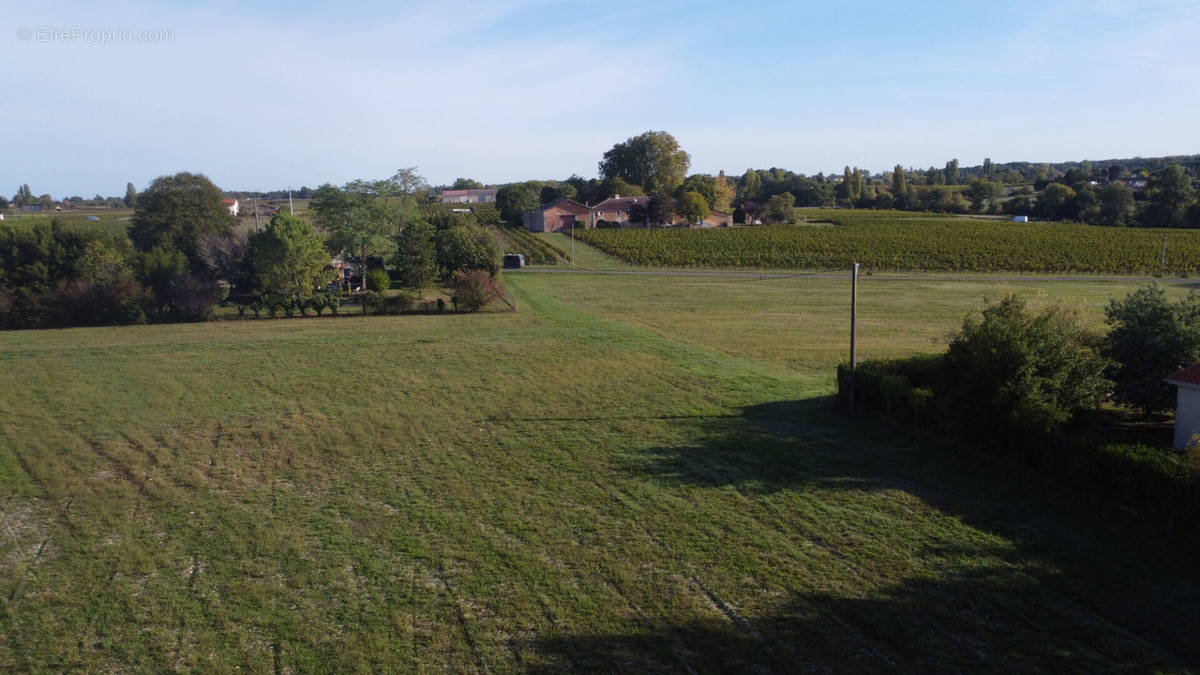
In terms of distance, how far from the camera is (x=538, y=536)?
12.1 metres

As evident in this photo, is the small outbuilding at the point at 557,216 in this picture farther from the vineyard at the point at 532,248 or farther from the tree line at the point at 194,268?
the tree line at the point at 194,268

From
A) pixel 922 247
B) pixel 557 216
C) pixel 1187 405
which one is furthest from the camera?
pixel 557 216

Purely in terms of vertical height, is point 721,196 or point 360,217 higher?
point 721,196

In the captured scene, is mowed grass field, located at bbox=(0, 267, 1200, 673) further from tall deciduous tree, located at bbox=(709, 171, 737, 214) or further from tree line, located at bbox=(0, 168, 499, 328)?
tall deciduous tree, located at bbox=(709, 171, 737, 214)

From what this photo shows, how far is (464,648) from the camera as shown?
893 cm

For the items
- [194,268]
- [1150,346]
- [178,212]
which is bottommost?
[1150,346]

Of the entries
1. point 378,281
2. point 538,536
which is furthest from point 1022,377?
point 378,281

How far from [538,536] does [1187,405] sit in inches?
469

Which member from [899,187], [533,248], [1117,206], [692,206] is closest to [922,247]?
[692,206]

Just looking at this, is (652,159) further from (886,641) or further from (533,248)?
(886,641)

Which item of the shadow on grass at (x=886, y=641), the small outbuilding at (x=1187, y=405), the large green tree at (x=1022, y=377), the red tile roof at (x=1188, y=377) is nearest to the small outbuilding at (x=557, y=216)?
the large green tree at (x=1022, y=377)

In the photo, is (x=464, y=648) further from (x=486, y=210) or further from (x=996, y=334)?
(x=486, y=210)

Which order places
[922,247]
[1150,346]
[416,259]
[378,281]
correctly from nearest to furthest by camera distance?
1. [1150,346]
2. [416,259]
3. [378,281]
4. [922,247]

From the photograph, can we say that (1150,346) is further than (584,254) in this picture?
No
